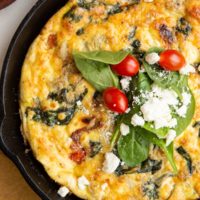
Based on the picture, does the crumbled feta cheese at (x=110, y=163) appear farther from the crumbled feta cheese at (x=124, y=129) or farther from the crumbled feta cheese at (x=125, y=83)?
the crumbled feta cheese at (x=125, y=83)

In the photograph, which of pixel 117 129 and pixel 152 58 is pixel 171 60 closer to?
pixel 152 58

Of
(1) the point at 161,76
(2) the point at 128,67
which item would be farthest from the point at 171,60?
(2) the point at 128,67

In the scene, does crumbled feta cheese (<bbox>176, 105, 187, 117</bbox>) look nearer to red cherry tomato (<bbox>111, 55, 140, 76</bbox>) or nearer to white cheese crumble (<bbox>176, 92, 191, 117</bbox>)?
white cheese crumble (<bbox>176, 92, 191, 117</bbox>)

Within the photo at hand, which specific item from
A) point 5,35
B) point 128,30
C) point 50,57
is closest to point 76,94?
point 50,57

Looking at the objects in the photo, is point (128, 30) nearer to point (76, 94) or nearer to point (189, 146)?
point (76, 94)

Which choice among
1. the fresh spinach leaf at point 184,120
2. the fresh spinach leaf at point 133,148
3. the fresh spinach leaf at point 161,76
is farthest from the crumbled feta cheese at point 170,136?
the fresh spinach leaf at point 161,76

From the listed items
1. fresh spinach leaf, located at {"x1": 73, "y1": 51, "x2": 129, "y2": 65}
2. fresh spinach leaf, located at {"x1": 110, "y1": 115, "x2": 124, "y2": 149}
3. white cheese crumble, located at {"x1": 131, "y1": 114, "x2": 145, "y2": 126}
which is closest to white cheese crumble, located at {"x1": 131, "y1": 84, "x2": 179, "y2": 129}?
white cheese crumble, located at {"x1": 131, "y1": 114, "x2": 145, "y2": 126}
